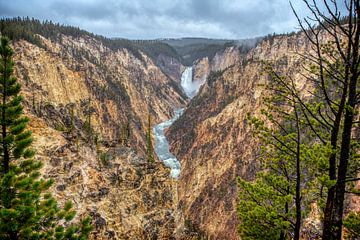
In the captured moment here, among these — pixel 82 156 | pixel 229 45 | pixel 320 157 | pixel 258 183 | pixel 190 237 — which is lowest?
pixel 190 237

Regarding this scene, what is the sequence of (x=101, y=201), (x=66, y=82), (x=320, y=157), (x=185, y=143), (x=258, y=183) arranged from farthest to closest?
(x=185, y=143) → (x=66, y=82) → (x=101, y=201) → (x=258, y=183) → (x=320, y=157)

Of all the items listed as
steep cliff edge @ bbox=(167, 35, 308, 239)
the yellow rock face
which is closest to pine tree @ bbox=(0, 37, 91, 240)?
the yellow rock face

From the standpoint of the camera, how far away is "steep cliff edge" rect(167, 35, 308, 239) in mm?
58469

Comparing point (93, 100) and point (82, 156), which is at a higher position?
point (93, 100)

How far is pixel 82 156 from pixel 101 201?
589cm

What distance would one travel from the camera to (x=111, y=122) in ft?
262

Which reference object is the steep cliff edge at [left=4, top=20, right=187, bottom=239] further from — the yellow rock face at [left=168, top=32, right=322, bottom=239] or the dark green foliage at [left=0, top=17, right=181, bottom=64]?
the yellow rock face at [left=168, top=32, right=322, bottom=239]

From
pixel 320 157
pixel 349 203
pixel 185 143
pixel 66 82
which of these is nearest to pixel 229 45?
pixel 185 143

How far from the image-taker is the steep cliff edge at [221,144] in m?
58.5

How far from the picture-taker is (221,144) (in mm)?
70438

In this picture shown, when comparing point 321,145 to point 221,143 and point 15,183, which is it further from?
point 221,143

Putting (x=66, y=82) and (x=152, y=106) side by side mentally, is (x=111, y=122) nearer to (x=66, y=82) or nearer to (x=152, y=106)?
(x=66, y=82)

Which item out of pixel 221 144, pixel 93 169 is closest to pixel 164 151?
pixel 221 144

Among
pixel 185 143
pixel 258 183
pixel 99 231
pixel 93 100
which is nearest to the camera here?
pixel 258 183
